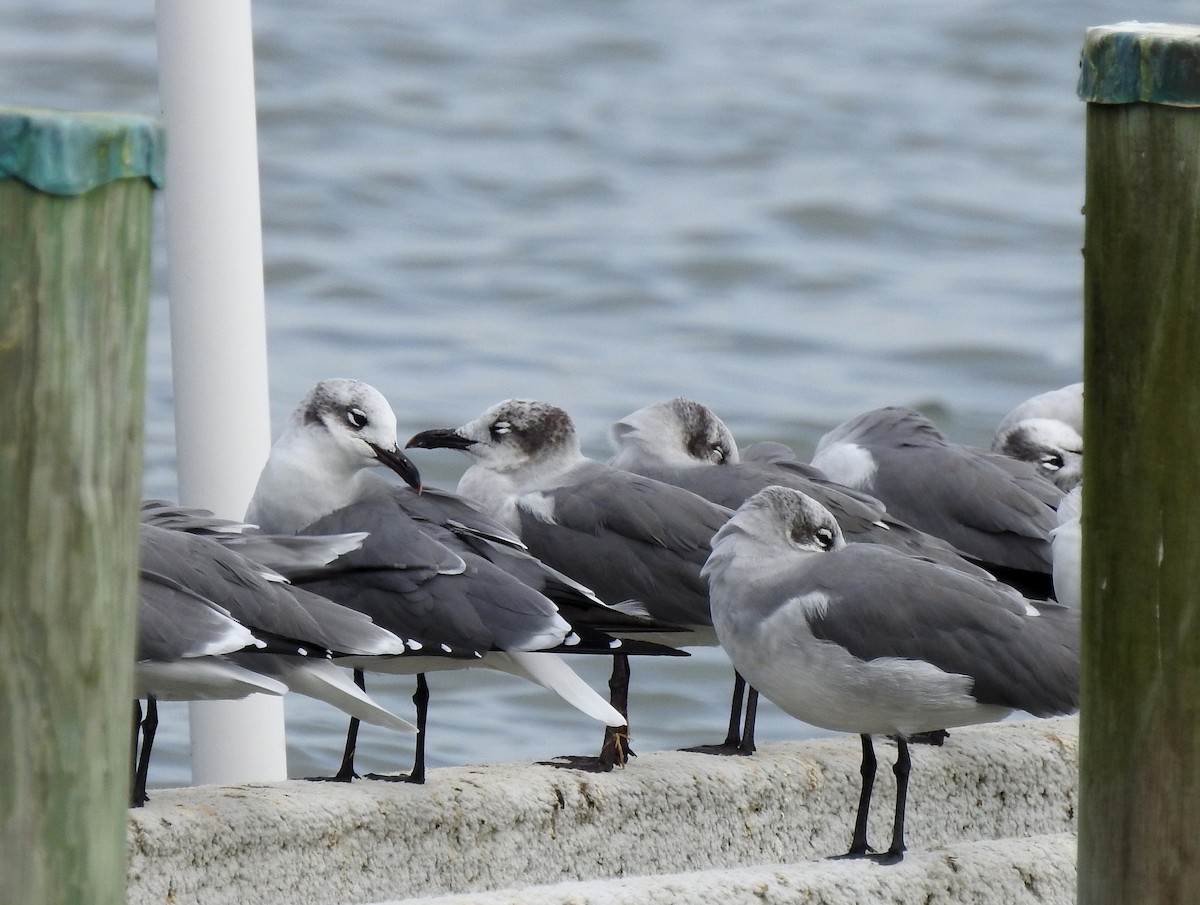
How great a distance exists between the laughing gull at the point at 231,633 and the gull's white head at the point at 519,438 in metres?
1.19

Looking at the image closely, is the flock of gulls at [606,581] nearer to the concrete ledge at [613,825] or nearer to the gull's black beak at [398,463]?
the gull's black beak at [398,463]

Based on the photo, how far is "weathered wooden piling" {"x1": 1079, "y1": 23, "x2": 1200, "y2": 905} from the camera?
3.01 meters

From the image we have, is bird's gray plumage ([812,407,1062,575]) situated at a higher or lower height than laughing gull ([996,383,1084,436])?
lower

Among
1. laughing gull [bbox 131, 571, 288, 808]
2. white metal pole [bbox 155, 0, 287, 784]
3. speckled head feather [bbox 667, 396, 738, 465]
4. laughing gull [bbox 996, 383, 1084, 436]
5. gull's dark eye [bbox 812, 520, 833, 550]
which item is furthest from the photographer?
laughing gull [bbox 996, 383, 1084, 436]

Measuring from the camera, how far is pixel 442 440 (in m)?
5.48

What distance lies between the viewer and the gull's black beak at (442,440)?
543 centimetres

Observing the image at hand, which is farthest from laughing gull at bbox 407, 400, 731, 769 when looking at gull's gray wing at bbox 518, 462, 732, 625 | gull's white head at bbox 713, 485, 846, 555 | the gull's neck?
gull's white head at bbox 713, 485, 846, 555

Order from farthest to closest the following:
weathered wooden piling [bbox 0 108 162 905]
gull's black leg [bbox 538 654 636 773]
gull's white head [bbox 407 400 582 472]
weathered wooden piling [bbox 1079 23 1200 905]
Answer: gull's white head [bbox 407 400 582 472], gull's black leg [bbox 538 654 636 773], weathered wooden piling [bbox 1079 23 1200 905], weathered wooden piling [bbox 0 108 162 905]

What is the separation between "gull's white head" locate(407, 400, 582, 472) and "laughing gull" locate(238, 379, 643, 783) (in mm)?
457

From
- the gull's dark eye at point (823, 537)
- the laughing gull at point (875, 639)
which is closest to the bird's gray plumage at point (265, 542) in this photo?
the laughing gull at point (875, 639)

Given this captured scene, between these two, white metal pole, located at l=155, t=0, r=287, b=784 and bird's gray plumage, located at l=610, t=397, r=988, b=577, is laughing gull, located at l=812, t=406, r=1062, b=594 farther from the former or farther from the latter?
white metal pole, located at l=155, t=0, r=287, b=784

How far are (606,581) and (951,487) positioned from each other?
1.03m

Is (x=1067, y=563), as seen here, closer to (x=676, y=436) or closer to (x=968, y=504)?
(x=968, y=504)

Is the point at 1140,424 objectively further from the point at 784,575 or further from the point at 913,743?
the point at 913,743
